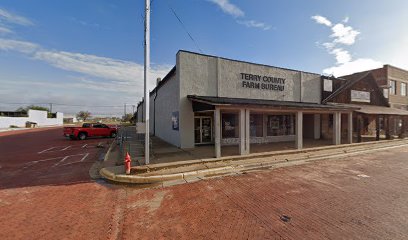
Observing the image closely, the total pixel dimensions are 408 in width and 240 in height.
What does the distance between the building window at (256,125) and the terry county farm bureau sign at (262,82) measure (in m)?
2.52

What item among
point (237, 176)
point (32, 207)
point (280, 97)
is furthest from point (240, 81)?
point (32, 207)

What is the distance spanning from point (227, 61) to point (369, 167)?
10.5 meters

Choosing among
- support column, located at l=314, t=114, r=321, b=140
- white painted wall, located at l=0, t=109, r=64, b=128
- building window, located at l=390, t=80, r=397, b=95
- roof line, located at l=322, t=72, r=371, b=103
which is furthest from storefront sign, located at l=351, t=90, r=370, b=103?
white painted wall, located at l=0, t=109, r=64, b=128

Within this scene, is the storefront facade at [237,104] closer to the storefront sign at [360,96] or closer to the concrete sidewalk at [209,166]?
the concrete sidewalk at [209,166]

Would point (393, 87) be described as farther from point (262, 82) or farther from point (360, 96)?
point (262, 82)

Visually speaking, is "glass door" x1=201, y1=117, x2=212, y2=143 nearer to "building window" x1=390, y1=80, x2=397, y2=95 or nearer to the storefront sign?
A: the storefront sign

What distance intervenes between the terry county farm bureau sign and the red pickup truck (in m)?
16.7

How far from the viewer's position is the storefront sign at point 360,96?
20688 millimetres

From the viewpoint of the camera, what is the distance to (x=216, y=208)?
5086 millimetres

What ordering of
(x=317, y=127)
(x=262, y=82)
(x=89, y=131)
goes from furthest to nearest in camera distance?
(x=89, y=131) < (x=317, y=127) < (x=262, y=82)

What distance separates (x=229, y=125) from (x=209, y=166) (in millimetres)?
6970

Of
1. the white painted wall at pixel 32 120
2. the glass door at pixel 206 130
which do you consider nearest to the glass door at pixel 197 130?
the glass door at pixel 206 130

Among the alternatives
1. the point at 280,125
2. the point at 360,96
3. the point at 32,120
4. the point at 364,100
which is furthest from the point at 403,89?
the point at 32,120

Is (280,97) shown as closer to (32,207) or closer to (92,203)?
(92,203)
